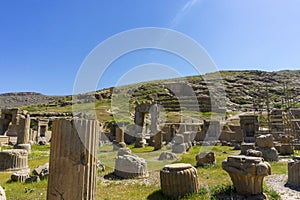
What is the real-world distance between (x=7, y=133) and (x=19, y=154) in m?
20.3

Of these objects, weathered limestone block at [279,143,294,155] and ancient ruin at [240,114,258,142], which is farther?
ancient ruin at [240,114,258,142]

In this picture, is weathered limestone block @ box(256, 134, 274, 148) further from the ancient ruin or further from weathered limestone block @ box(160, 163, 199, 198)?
the ancient ruin

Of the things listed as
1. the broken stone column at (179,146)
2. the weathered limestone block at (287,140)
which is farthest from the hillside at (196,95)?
the weathered limestone block at (287,140)

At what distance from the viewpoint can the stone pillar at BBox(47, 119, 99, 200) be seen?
4.08 meters

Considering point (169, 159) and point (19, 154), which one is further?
point (169, 159)

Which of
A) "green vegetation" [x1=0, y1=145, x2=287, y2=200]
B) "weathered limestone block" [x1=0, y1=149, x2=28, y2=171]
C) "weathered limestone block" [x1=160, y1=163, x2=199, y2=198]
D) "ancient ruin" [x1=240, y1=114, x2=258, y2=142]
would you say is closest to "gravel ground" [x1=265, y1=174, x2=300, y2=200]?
"green vegetation" [x1=0, y1=145, x2=287, y2=200]

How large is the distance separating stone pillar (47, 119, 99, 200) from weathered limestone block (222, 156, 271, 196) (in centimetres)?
411

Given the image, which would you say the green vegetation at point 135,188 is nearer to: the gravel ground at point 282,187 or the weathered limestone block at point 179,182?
the weathered limestone block at point 179,182

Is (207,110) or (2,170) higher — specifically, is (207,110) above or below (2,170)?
above

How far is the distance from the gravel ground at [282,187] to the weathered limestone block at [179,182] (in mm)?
2565

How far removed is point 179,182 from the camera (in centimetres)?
628

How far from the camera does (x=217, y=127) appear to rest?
82.9ft

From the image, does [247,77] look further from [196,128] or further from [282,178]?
[282,178]

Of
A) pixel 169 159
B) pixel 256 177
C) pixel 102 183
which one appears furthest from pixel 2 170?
pixel 256 177
